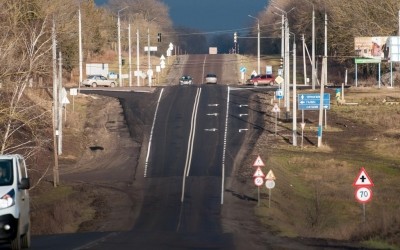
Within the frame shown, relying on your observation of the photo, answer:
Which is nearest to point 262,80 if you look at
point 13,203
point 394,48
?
point 394,48

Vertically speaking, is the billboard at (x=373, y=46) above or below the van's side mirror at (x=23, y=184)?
above

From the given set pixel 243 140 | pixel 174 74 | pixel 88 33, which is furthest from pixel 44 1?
pixel 174 74

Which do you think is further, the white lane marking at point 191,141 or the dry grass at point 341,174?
the white lane marking at point 191,141

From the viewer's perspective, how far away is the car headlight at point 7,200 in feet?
60.5

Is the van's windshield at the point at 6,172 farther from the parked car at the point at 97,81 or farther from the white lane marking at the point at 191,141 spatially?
the parked car at the point at 97,81

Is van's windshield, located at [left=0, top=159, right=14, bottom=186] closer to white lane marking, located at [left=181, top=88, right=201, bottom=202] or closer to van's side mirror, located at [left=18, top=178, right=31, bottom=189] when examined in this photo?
van's side mirror, located at [left=18, top=178, right=31, bottom=189]

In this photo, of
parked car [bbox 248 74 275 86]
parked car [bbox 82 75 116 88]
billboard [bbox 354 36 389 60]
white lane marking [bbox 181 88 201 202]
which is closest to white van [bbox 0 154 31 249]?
white lane marking [bbox 181 88 201 202]

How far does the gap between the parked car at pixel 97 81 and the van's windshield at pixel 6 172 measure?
280 ft

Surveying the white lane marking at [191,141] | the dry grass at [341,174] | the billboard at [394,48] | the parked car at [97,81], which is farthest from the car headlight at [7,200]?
the parked car at [97,81]

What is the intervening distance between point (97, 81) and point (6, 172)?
3400 inches

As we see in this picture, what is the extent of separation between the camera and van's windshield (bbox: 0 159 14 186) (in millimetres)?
19297

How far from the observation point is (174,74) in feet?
438

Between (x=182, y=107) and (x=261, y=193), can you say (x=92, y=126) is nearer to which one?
(x=182, y=107)

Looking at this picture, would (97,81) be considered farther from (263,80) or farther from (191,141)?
(191,141)
